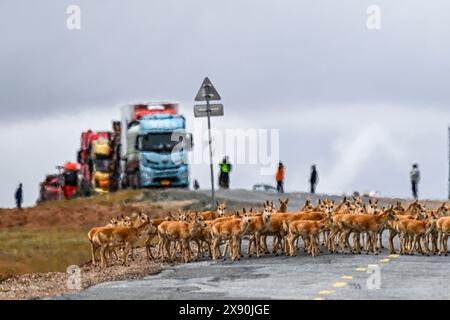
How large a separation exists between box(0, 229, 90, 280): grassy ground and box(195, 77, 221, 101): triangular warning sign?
5869 millimetres

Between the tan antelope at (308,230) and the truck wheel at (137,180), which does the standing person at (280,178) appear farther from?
the tan antelope at (308,230)

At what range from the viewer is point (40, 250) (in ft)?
149

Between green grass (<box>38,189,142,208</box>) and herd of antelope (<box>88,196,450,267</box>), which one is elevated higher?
herd of antelope (<box>88,196,450,267</box>)

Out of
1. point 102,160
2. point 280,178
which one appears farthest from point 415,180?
point 102,160

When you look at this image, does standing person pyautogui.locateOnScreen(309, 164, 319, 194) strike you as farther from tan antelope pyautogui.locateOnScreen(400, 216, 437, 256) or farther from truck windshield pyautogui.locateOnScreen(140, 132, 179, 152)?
tan antelope pyautogui.locateOnScreen(400, 216, 437, 256)

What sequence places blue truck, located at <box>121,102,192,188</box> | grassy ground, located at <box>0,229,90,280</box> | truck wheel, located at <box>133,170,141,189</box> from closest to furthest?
1. grassy ground, located at <box>0,229,90,280</box>
2. blue truck, located at <box>121,102,192,188</box>
3. truck wheel, located at <box>133,170,141,189</box>

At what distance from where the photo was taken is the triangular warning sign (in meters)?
43.5

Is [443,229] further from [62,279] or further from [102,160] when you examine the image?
[102,160]

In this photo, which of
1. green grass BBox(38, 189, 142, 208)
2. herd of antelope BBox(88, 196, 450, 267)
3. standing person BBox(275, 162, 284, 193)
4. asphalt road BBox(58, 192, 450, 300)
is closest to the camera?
asphalt road BBox(58, 192, 450, 300)

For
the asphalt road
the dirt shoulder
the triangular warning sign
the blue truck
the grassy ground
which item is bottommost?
the grassy ground

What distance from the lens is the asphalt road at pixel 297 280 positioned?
25.2 m

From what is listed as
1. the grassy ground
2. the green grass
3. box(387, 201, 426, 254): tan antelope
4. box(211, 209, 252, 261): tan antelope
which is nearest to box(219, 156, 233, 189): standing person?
the green grass

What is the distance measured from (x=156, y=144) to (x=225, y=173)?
303 inches

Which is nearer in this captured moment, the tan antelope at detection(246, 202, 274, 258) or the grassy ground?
the tan antelope at detection(246, 202, 274, 258)
